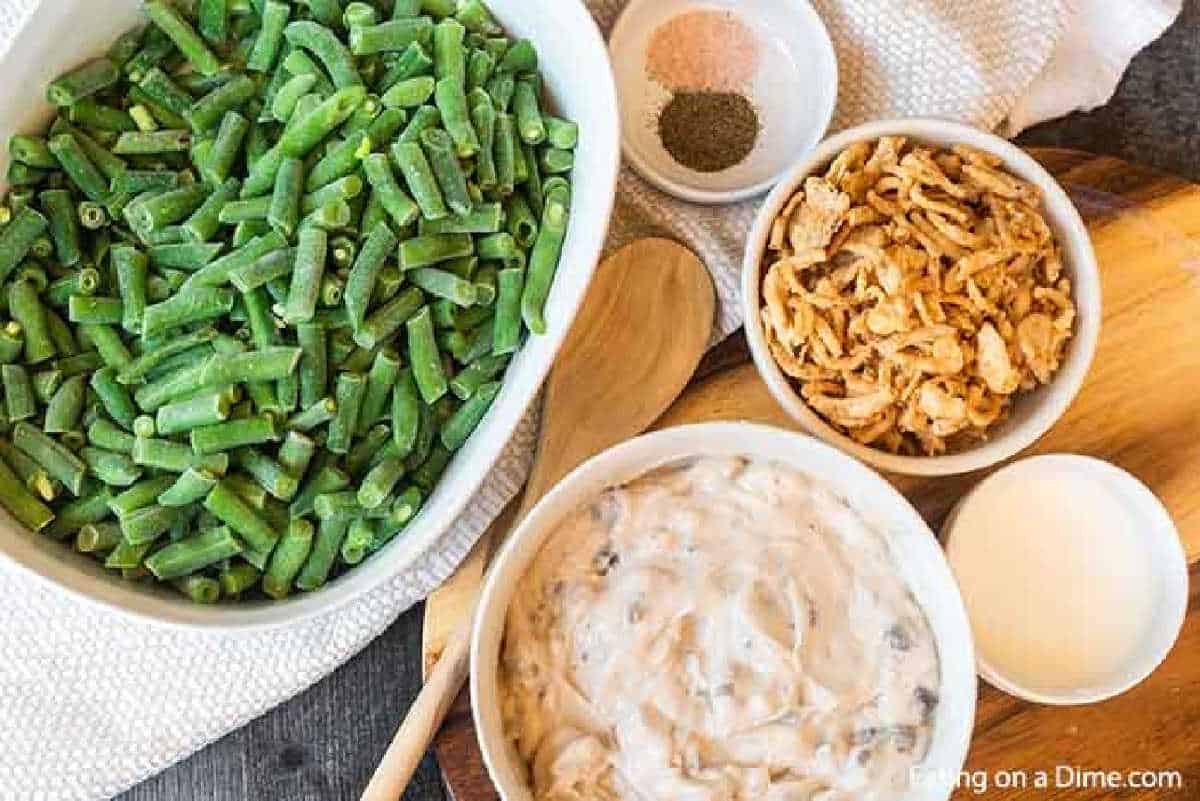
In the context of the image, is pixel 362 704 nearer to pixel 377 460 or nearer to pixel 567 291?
pixel 377 460

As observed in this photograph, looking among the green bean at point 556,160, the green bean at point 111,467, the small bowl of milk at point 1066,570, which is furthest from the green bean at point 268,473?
the small bowl of milk at point 1066,570

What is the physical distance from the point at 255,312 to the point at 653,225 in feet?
1.67

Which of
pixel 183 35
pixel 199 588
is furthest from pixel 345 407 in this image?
pixel 183 35

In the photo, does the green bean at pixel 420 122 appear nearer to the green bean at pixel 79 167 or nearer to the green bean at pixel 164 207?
the green bean at pixel 164 207

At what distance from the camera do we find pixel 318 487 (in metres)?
1.60

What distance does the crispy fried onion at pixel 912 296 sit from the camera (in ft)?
5.22

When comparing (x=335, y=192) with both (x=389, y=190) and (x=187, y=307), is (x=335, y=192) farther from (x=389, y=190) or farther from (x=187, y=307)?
(x=187, y=307)

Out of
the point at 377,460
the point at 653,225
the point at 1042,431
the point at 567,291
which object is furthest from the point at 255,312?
the point at 1042,431

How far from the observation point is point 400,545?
5.24ft

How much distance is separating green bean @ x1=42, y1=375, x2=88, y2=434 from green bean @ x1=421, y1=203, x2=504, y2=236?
0.41 metres

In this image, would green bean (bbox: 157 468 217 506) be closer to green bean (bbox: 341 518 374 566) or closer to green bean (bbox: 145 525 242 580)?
green bean (bbox: 145 525 242 580)

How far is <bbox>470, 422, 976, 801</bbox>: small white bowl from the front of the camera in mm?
1493

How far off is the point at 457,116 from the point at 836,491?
0.57 m

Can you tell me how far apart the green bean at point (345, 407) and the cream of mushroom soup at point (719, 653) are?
0.25m
